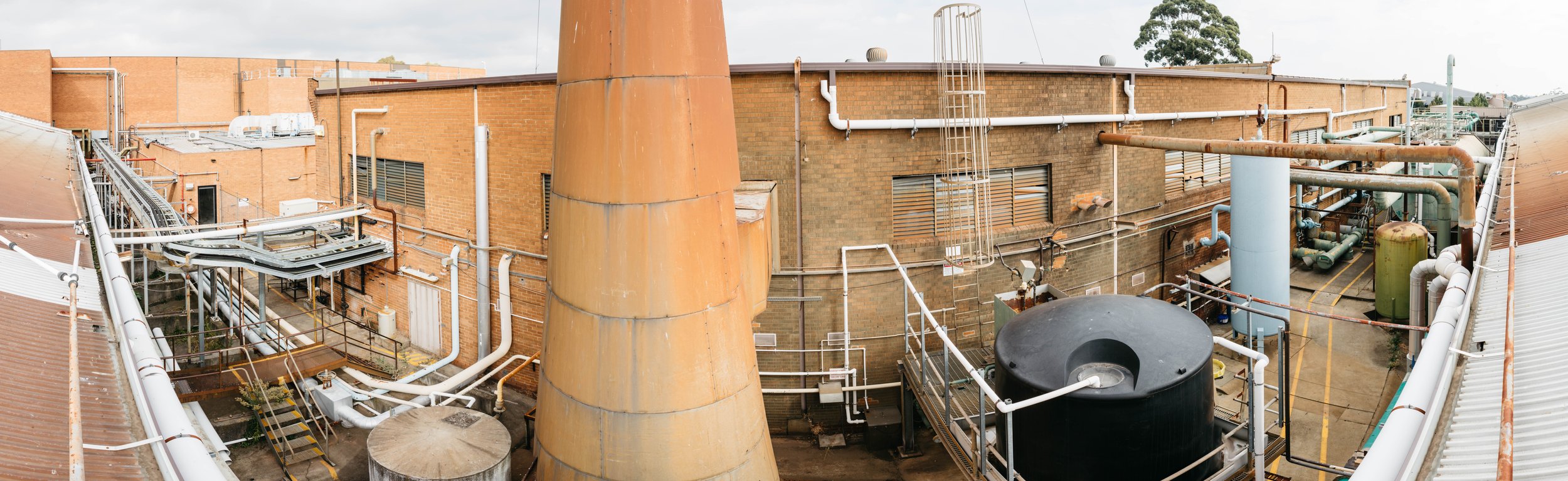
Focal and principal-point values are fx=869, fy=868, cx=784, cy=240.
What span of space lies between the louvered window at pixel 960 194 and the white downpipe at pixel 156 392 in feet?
32.6

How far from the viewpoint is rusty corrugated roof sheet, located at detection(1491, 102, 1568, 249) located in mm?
10922

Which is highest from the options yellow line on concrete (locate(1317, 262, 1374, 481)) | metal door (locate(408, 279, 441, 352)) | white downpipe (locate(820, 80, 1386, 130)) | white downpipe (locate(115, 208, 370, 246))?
white downpipe (locate(820, 80, 1386, 130))

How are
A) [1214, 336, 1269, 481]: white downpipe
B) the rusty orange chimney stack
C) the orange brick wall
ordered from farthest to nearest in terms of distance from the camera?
the orange brick wall → [1214, 336, 1269, 481]: white downpipe → the rusty orange chimney stack

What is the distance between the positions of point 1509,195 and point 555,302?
15330 mm

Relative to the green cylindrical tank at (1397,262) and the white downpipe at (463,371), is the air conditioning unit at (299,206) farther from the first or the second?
the green cylindrical tank at (1397,262)

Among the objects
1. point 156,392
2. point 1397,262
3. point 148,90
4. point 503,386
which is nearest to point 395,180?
point 503,386

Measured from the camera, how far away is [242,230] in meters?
15.7

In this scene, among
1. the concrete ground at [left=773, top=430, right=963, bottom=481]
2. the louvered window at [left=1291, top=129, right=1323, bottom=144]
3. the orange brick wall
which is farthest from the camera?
the orange brick wall

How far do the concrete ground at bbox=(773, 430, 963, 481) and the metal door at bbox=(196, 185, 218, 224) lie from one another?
80.9 ft

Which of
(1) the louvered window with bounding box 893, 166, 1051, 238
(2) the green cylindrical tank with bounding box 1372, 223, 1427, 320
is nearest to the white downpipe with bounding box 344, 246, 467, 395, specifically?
(1) the louvered window with bounding box 893, 166, 1051, 238

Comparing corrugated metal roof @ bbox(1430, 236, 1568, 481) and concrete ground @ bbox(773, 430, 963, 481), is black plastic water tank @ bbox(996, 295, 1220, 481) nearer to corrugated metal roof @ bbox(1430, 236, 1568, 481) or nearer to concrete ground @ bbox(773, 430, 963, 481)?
corrugated metal roof @ bbox(1430, 236, 1568, 481)

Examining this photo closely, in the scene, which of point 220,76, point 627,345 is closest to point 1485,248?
point 627,345

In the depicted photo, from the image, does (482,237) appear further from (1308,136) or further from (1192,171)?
(1308,136)

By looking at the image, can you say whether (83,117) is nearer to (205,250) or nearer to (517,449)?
(205,250)
